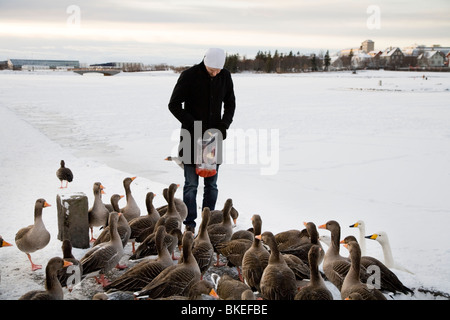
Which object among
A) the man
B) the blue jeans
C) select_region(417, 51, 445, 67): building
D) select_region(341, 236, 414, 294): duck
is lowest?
select_region(341, 236, 414, 294): duck

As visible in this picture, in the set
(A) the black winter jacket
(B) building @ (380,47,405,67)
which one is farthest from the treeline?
(A) the black winter jacket

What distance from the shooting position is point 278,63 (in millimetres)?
86188

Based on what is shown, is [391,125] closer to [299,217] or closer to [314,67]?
[299,217]

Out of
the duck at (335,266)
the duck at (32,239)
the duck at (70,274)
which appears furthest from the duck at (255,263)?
the duck at (32,239)

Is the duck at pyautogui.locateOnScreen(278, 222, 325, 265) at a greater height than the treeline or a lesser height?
lesser

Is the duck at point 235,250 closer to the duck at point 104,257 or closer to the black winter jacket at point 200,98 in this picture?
the duck at point 104,257

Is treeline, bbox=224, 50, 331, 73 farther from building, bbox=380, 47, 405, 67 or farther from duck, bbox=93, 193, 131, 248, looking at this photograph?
duck, bbox=93, 193, 131, 248

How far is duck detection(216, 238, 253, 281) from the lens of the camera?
4.67 m

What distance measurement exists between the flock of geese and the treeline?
61.2 metres

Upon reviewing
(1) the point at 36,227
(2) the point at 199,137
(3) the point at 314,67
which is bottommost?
(1) the point at 36,227

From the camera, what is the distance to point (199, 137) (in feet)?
18.2

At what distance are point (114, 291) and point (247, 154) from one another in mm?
7916

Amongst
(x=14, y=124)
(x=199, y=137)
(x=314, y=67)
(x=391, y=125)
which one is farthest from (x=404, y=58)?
(x=199, y=137)

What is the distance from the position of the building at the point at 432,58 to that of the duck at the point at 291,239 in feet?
229
